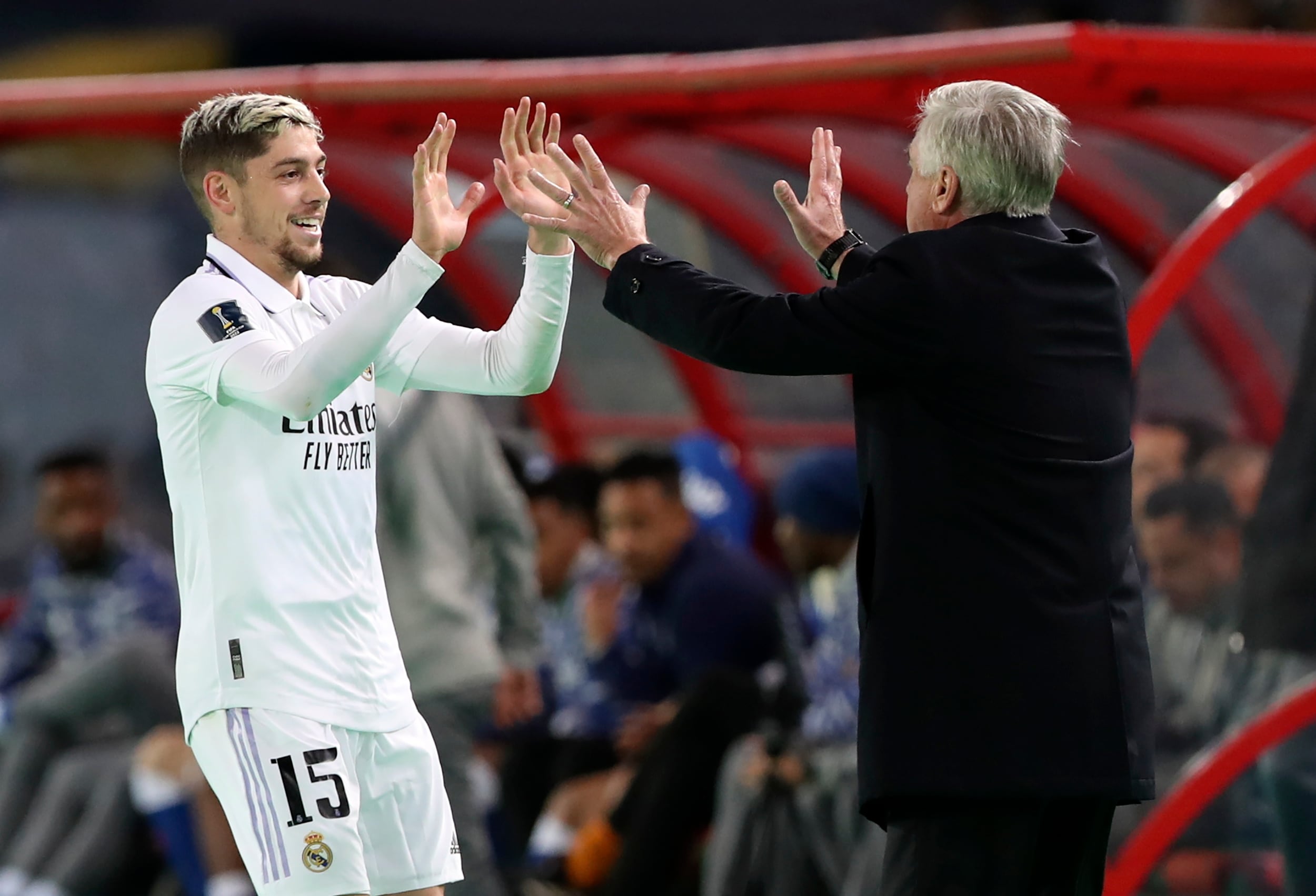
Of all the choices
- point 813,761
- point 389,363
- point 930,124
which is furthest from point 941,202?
point 813,761

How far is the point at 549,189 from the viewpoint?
321cm

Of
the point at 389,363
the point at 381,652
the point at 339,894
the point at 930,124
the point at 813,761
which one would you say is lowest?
the point at 813,761

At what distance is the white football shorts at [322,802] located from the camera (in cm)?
299

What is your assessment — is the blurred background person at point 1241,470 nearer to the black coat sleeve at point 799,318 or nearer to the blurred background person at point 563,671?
the black coat sleeve at point 799,318

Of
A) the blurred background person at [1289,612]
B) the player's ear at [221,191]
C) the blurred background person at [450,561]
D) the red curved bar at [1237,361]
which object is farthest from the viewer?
the blurred background person at [450,561]

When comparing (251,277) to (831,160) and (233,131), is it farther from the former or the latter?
(831,160)

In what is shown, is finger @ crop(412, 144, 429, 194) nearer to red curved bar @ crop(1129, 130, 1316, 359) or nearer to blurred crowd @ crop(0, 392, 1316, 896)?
red curved bar @ crop(1129, 130, 1316, 359)

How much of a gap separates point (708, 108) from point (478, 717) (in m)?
1.76

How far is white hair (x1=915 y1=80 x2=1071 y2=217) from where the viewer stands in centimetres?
301

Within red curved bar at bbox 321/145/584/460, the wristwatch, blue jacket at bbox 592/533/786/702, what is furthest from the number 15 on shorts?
red curved bar at bbox 321/145/584/460

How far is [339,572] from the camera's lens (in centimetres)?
311

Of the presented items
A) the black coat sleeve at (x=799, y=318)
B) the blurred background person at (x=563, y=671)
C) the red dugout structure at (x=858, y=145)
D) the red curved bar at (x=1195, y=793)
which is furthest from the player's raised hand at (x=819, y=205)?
the blurred background person at (x=563, y=671)

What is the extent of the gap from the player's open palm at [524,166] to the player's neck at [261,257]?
37 cm

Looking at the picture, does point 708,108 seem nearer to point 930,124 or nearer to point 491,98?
point 491,98
